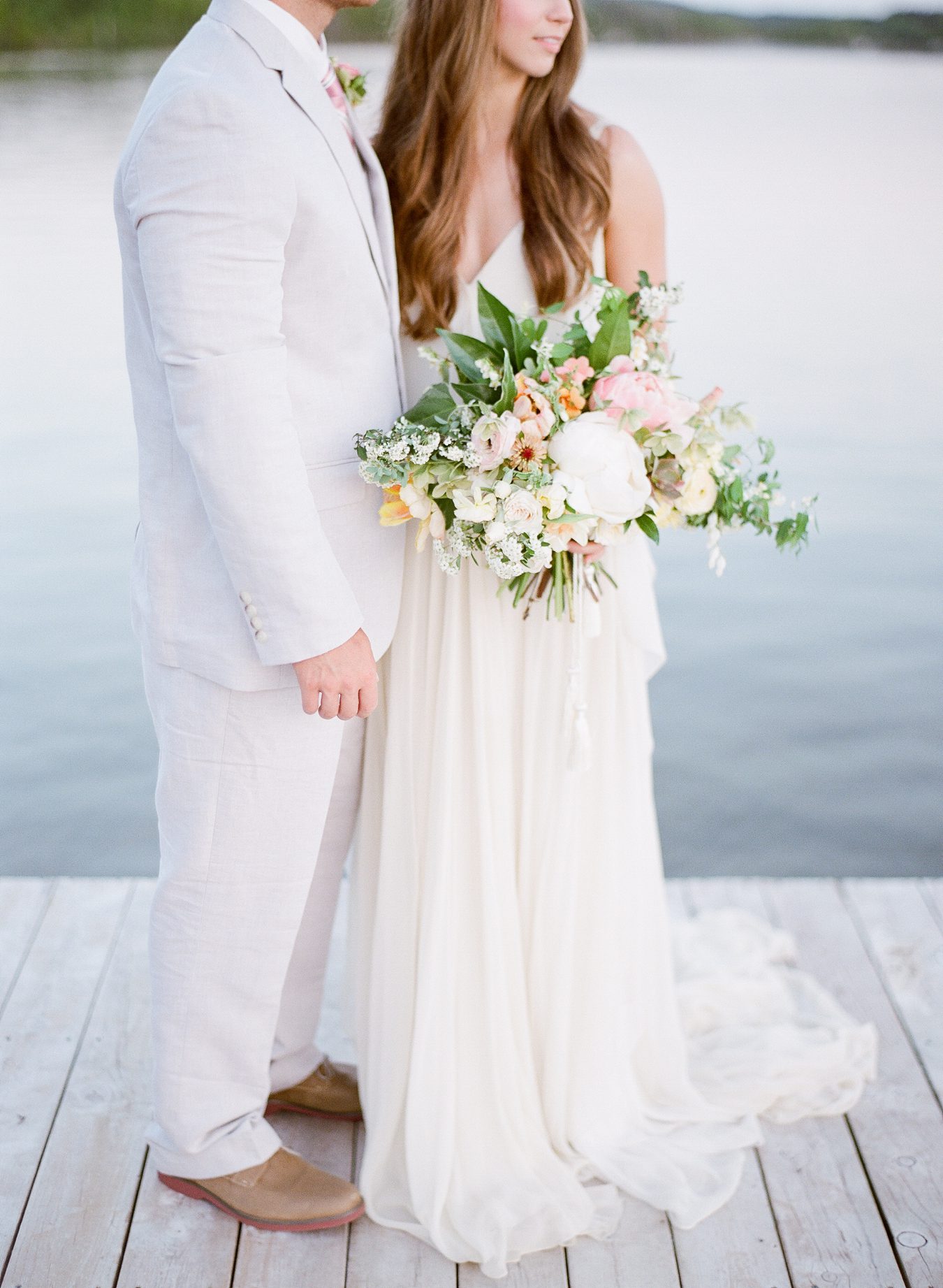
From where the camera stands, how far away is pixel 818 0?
37.4ft

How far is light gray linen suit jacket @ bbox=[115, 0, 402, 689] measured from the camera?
1545mm

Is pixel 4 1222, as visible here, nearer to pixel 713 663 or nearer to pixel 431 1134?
pixel 431 1134

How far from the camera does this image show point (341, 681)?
1.72m

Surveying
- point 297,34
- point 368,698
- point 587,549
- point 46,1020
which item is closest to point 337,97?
point 297,34

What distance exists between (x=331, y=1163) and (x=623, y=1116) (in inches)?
18.6

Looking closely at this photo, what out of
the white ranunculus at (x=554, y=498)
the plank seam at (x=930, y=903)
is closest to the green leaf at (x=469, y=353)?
the white ranunculus at (x=554, y=498)

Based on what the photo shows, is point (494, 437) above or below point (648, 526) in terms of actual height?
above

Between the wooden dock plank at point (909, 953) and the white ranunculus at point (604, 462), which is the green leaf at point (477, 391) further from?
the wooden dock plank at point (909, 953)

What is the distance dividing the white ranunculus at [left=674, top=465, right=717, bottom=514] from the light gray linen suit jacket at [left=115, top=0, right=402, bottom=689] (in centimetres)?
41

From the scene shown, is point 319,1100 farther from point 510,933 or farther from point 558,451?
point 558,451

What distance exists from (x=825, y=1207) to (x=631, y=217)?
1.52 meters

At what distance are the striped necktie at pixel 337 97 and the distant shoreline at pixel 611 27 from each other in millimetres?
9497

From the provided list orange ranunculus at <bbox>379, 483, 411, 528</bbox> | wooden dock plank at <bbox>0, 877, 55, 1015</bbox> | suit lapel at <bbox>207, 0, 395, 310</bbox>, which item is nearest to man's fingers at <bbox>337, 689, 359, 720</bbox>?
orange ranunculus at <bbox>379, 483, 411, 528</bbox>

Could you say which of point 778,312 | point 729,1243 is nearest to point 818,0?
point 778,312
